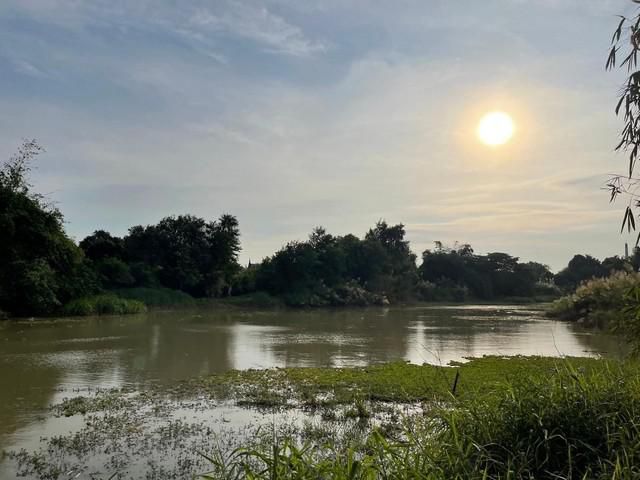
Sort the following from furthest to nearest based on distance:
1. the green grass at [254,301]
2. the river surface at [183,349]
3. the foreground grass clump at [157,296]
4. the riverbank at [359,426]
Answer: the green grass at [254,301] < the foreground grass clump at [157,296] < the river surface at [183,349] < the riverbank at [359,426]

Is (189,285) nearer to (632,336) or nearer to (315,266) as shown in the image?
(315,266)

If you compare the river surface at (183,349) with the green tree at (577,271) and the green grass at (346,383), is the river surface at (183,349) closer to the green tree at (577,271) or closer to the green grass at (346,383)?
the green grass at (346,383)

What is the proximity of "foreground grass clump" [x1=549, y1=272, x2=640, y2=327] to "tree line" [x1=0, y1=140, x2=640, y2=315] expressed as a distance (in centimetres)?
456

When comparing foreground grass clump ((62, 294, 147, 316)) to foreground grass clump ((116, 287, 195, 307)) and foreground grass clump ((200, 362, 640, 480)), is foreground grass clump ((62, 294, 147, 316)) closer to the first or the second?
foreground grass clump ((116, 287, 195, 307))

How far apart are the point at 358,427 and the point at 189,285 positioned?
31.9 m

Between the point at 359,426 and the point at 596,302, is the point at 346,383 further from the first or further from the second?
the point at 596,302

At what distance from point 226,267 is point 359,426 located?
32.9 metres

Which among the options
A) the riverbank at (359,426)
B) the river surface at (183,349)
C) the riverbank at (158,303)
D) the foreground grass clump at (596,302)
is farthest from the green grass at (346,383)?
the riverbank at (158,303)

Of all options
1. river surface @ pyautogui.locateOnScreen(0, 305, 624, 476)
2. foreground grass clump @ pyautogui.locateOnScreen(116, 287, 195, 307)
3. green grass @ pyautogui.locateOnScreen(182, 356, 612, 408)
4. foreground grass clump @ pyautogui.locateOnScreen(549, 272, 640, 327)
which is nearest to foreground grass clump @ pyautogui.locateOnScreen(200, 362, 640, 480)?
river surface @ pyautogui.locateOnScreen(0, 305, 624, 476)

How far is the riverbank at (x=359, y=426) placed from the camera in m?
3.13

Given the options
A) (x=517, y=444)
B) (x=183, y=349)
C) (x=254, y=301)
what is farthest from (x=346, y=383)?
(x=254, y=301)

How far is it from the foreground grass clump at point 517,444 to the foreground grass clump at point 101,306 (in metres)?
22.9

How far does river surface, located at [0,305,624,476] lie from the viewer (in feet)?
28.7

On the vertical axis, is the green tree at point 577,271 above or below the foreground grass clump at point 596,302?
above
